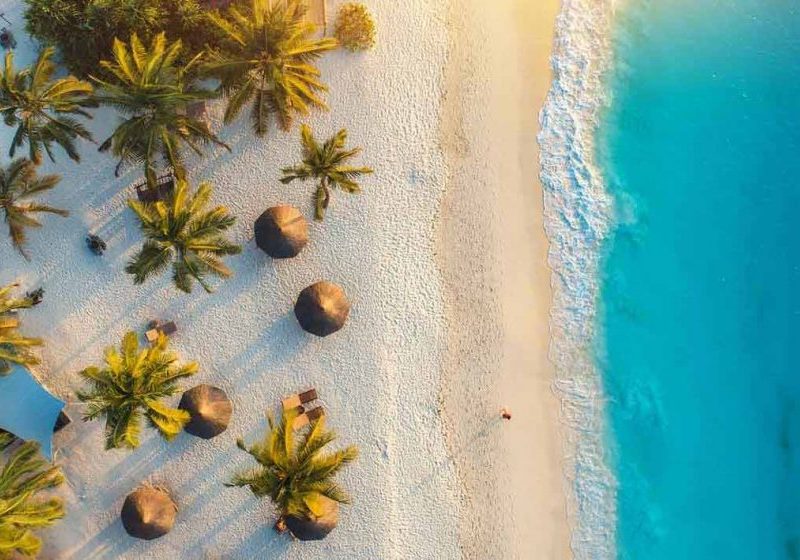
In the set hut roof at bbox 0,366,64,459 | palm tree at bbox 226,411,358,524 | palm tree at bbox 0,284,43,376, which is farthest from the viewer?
hut roof at bbox 0,366,64,459

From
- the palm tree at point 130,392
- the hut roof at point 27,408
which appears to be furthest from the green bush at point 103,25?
the hut roof at point 27,408

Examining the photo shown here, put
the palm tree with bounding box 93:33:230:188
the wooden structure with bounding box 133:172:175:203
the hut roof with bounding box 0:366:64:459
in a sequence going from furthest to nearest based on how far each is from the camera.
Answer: the wooden structure with bounding box 133:172:175:203 → the hut roof with bounding box 0:366:64:459 → the palm tree with bounding box 93:33:230:188

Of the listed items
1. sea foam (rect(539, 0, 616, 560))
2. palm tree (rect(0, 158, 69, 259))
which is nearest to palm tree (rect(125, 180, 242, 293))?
palm tree (rect(0, 158, 69, 259))

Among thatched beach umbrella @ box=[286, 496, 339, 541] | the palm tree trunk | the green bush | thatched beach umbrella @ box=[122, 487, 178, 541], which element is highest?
the green bush

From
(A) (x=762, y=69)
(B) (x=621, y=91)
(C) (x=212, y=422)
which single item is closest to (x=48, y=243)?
(C) (x=212, y=422)

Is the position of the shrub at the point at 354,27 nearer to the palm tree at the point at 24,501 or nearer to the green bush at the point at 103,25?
the green bush at the point at 103,25

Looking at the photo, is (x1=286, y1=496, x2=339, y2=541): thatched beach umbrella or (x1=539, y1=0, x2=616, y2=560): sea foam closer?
(x1=286, y1=496, x2=339, y2=541): thatched beach umbrella

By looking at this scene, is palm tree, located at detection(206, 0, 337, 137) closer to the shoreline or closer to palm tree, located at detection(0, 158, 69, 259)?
the shoreline
